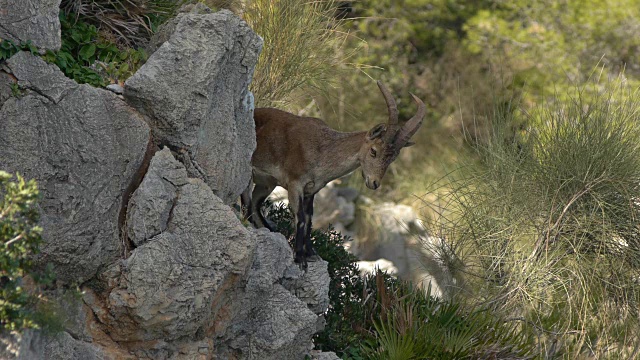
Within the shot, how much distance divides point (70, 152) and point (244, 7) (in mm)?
5373

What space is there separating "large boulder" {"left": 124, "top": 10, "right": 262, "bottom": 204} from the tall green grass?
3.35m

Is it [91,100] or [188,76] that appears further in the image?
[188,76]

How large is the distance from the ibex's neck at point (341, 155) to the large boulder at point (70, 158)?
2932 millimetres

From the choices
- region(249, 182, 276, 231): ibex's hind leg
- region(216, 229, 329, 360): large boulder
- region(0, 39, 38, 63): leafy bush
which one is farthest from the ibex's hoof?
region(0, 39, 38, 63): leafy bush

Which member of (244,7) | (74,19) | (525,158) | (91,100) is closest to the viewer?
(91,100)

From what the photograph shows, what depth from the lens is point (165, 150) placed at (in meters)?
7.53

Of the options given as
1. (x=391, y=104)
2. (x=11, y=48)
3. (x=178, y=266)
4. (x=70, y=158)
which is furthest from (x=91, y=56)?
(x=391, y=104)

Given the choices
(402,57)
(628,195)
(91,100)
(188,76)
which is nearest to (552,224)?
(628,195)

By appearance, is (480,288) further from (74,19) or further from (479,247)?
(74,19)

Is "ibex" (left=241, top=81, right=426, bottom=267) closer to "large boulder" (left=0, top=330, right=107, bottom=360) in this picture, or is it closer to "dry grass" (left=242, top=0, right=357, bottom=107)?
"dry grass" (left=242, top=0, right=357, bottom=107)

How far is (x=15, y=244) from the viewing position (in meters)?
5.59

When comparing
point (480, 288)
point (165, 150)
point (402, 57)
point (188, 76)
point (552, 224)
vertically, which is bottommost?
point (402, 57)

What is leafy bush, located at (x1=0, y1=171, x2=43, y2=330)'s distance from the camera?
→ 557cm

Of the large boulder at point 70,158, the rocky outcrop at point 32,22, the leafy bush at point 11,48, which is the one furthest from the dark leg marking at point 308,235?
the leafy bush at point 11,48
